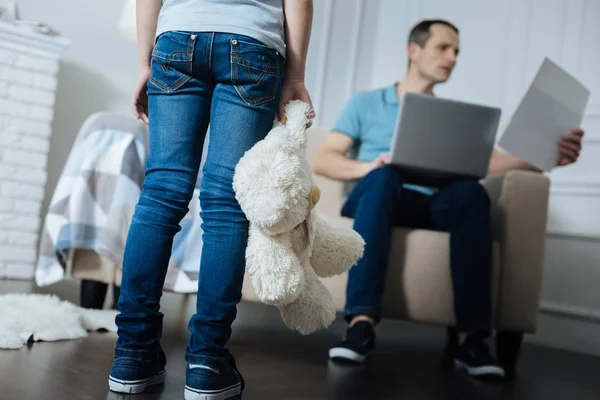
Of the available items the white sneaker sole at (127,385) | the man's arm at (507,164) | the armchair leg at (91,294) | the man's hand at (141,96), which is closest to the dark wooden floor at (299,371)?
the white sneaker sole at (127,385)

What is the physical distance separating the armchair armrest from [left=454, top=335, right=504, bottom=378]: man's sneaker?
0.26 metres

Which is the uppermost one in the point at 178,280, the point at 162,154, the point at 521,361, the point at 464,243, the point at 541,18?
the point at 541,18

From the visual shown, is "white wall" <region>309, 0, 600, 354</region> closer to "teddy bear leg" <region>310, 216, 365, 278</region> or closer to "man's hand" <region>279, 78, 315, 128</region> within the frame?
"teddy bear leg" <region>310, 216, 365, 278</region>

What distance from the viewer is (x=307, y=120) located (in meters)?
1.06

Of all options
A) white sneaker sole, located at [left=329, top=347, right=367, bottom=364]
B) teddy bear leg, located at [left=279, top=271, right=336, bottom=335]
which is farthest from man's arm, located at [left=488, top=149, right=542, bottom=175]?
teddy bear leg, located at [left=279, top=271, right=336, bottom=335]

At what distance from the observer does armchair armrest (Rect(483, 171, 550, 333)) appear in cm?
186

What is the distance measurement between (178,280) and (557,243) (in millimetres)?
1519

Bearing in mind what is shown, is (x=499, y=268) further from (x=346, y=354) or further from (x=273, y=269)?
(x=273, y=269)

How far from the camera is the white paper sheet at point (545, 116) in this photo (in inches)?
69.5

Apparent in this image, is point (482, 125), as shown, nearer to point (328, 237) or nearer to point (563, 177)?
point (328, 237)

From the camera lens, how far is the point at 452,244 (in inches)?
67.6

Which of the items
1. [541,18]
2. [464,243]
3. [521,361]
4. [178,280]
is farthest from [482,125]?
[541,18]

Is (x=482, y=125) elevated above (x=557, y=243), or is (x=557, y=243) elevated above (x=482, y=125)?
(x=482, y=125)

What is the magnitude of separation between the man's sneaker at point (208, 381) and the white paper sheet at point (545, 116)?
1.09 meters
